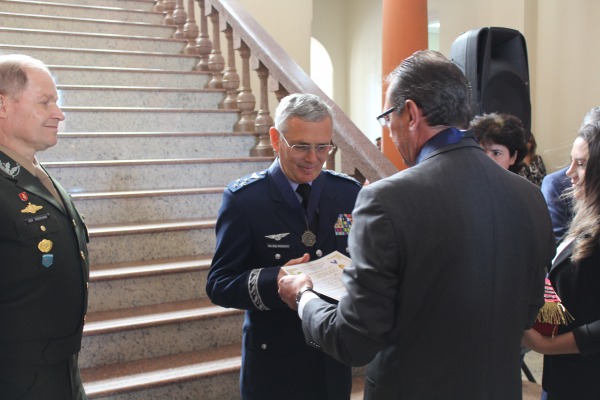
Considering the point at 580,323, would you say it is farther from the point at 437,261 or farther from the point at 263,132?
the point at 263,132

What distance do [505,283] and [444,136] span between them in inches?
12.6

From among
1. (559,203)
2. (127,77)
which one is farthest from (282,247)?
(127,77)

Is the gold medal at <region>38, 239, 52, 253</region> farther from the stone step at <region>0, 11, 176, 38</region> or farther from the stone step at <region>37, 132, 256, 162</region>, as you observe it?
the stone step at <region>0, 11, 176, 38</region>

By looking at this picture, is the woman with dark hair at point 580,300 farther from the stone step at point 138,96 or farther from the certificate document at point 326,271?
the stone step at point 138,96

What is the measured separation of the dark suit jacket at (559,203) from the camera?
2539 mm

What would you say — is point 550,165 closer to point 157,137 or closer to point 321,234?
point 157,137

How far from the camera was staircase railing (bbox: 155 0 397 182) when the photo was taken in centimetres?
298

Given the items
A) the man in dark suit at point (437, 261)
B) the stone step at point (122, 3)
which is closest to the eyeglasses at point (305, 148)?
the man in dark suit at point (437, 261)

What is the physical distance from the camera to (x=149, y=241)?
3.33 meters

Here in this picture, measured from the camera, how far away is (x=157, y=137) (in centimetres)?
403

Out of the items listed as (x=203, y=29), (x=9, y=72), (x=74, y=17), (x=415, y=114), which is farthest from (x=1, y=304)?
(x=74, y=17)

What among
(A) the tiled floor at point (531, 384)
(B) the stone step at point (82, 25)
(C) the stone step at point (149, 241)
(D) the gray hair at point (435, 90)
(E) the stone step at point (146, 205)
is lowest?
(A) the tiled floor at point (531, 384)

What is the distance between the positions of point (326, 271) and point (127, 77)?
3488 mm

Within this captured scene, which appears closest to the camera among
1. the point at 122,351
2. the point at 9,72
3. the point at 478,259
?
the point at 478,259
